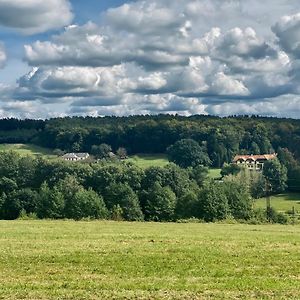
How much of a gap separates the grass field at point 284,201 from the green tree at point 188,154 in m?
34.5

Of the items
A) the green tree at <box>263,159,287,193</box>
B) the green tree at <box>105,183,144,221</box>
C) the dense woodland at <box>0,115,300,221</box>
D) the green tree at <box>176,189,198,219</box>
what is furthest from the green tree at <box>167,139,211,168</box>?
the green tree at <box>176,189,198,219</box>

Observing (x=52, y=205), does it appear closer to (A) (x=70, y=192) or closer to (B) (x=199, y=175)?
(A) (x=70, y=192)

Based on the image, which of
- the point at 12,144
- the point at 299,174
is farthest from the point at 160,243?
the point at 12,144

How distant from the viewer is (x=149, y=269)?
21500 millimetres

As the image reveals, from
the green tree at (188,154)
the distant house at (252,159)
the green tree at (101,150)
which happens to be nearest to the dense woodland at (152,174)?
the green tree at (188,154)

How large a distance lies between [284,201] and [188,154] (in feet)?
145

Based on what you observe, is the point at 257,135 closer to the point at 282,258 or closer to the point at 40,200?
the point at 40,200

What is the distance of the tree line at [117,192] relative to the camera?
278 ft

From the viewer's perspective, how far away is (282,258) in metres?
24.7

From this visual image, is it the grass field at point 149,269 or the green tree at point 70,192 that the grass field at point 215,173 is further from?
the grass field at point 149,269

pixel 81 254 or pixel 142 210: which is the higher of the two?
pixel 81 254

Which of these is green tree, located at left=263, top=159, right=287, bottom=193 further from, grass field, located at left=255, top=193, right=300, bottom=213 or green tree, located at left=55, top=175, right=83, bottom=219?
green tree, located at left=55, top=175, right=83, bottom=219

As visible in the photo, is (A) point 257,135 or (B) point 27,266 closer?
(B) point 27,266

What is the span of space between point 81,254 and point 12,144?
158m
